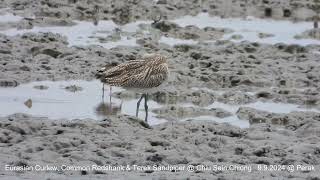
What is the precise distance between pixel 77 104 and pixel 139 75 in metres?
1.07

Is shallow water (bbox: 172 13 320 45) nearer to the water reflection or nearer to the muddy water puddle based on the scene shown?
the muddy water puddle

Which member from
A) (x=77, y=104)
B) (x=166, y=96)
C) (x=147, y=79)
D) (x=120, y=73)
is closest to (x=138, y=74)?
(x=147, y=79)

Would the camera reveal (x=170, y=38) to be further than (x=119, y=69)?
Yes

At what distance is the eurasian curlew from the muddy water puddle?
0.38 m

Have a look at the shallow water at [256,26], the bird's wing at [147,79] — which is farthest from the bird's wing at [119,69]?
the shallow water at [256,26]

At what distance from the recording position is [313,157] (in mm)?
9867

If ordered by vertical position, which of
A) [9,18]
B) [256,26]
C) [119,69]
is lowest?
[256,26]

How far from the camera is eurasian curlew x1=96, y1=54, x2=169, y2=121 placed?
12.4 meters

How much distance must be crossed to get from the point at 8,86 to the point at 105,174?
5131mm

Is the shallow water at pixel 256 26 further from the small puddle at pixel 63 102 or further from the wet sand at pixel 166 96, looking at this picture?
the small puddle at pixel 63 102

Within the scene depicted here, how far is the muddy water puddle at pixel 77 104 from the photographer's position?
12.1 meters

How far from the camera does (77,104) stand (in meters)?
12.7

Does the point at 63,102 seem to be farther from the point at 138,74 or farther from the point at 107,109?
the point at 138,74

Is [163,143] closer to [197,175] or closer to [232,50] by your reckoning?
[197,175]
